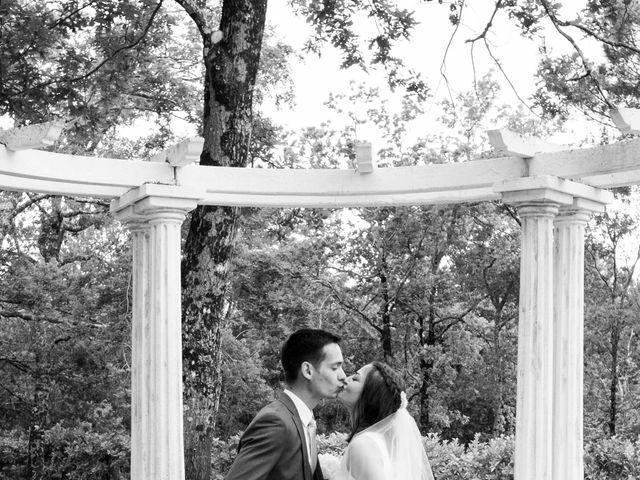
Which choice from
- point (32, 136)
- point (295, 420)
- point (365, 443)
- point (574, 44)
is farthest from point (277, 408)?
point (574, 44)

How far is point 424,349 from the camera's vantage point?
102ft

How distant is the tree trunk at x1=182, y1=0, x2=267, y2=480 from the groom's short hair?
8.51 metres

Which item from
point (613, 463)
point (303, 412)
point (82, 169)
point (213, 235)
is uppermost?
point (82, 169)

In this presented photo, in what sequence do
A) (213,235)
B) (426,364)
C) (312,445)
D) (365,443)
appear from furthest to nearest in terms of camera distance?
(426,364)
(213,235)
(365,443)
(312,445)

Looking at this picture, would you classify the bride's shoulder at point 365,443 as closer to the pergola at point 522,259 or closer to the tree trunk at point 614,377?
the pergola at point 522,259

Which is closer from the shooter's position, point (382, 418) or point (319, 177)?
point (382, 418)

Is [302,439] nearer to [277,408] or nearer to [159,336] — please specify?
[277,408]

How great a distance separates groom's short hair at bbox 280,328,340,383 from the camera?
657 cm

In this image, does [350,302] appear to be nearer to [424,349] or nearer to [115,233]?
[424,349]

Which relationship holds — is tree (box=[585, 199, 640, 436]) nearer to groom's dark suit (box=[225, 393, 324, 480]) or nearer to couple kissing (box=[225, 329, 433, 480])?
couple kissing (box=[225, 329, 433, 480])

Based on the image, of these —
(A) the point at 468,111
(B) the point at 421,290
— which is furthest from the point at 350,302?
(A) the point at 468,111

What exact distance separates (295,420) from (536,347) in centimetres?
679

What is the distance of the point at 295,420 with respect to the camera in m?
6.40

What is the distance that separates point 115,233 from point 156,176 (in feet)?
73.4
